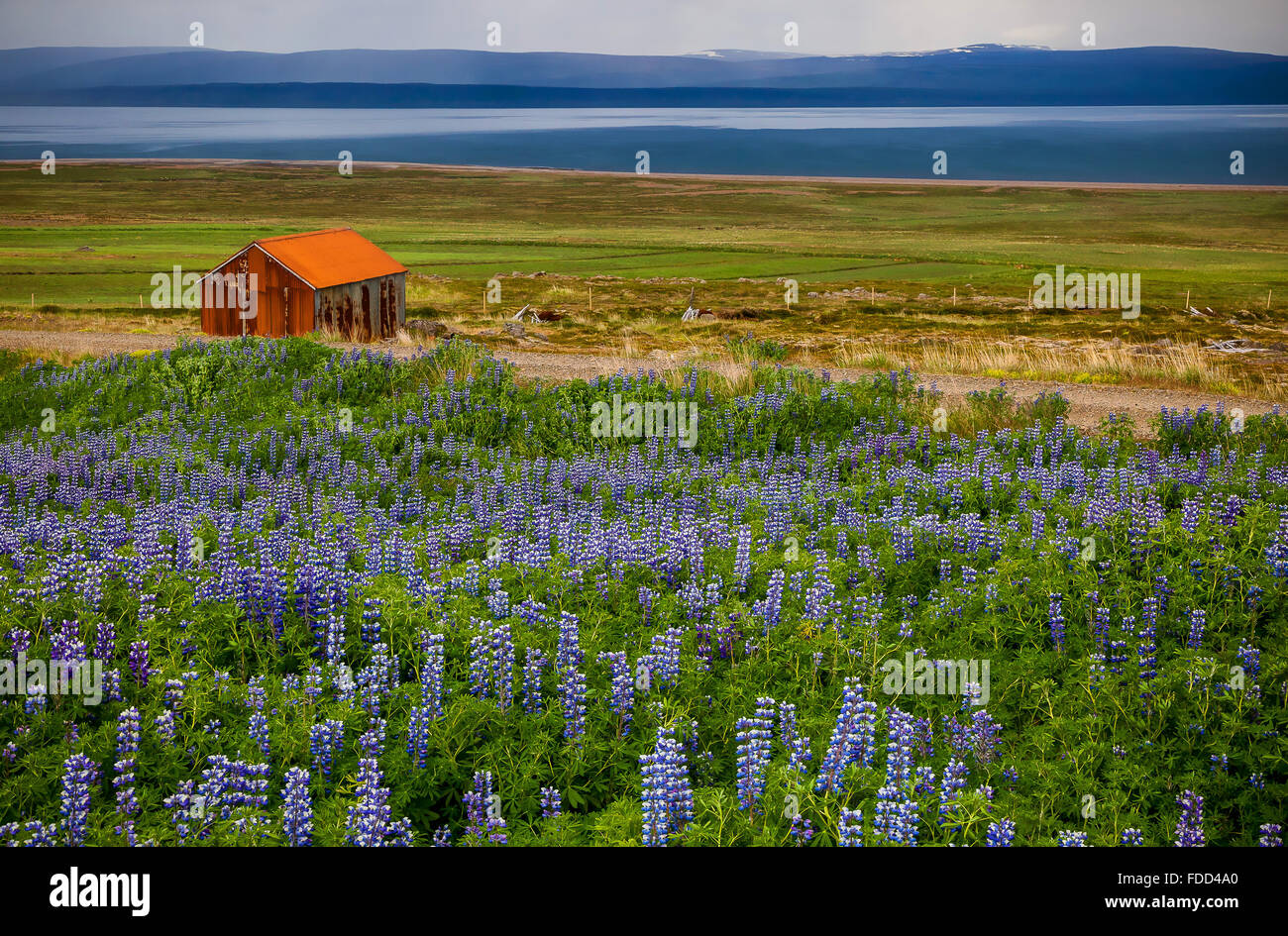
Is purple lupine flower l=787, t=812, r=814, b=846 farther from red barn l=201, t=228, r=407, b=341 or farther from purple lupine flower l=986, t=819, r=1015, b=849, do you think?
red barn l=201, t=228, r=407, b=341

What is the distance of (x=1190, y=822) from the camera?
17.7 feet

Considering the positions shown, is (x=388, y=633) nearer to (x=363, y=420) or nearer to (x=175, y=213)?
(x=363, y=420)

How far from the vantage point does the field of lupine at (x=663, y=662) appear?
17.5 feet

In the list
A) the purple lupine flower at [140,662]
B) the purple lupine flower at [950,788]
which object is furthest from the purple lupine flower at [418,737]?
the purple lupine flower at [950,788]

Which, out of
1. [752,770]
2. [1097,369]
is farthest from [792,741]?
[1097,369]

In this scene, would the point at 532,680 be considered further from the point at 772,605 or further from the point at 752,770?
the point at 772,605

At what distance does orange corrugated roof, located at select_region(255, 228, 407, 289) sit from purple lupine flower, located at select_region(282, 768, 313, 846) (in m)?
33.8

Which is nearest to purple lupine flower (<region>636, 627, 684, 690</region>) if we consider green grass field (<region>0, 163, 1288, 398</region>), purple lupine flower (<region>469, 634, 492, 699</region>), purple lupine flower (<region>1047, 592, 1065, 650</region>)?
purple lupine flower (<region>469, 634, 492, 699</region>)

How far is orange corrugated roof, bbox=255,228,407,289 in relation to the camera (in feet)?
121

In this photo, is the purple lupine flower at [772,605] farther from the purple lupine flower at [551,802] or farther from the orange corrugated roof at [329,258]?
the orange corrugated roof at [329,258]

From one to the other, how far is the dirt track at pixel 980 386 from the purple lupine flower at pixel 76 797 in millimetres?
15748

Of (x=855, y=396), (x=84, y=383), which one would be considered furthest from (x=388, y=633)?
(x=84, y=383)

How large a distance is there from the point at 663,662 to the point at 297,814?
2.39 meters

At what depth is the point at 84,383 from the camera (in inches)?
801
